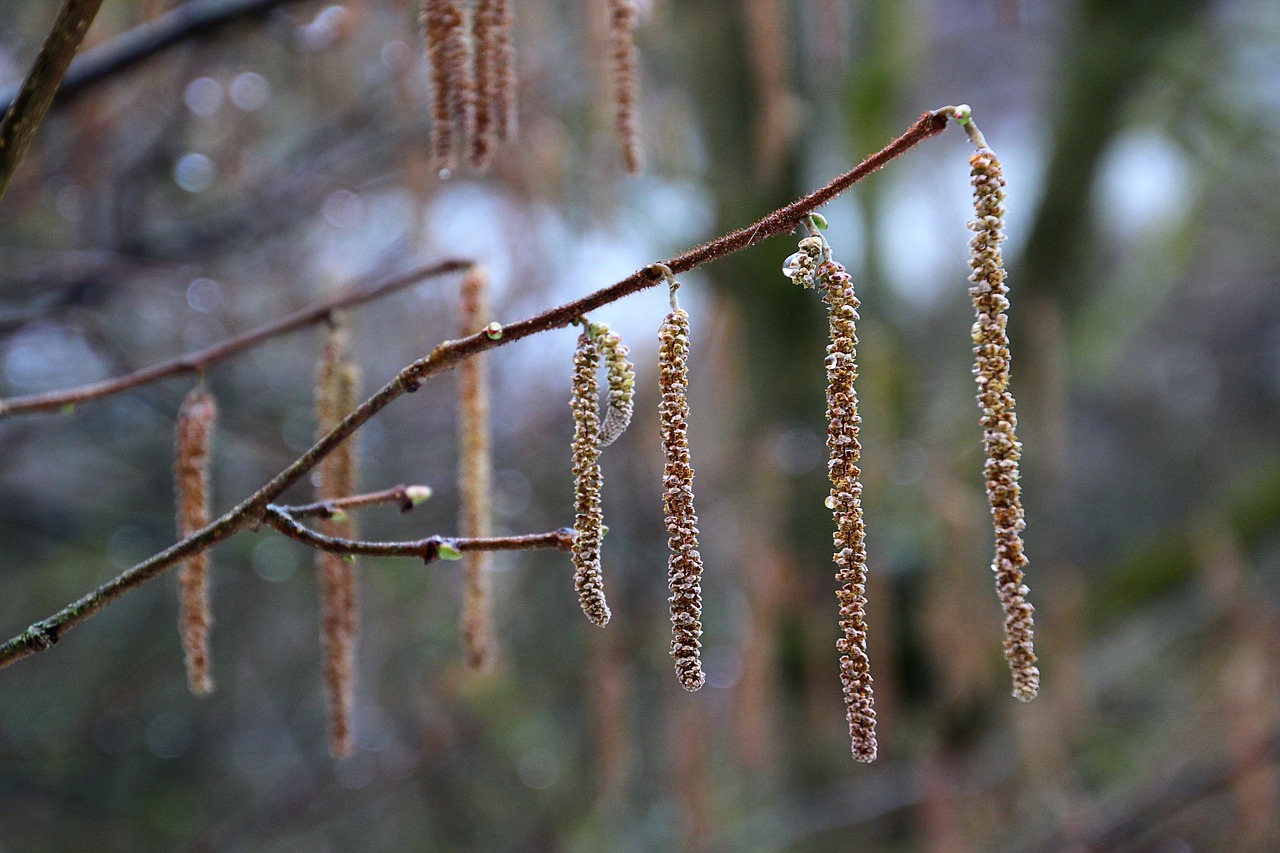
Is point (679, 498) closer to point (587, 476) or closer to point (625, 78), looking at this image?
point (587, 476)

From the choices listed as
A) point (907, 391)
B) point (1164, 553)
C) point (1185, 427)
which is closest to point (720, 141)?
point (907, 391)

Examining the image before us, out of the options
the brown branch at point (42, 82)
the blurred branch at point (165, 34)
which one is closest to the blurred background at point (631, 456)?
the blurred branch at point (165, 34)

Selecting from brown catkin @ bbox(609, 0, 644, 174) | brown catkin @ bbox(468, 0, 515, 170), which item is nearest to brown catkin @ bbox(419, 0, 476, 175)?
brown catkin @ bbox(468, 0, 515, 170)

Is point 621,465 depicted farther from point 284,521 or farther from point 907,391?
point 284,521

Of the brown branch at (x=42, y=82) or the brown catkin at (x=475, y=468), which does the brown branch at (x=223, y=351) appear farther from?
the brown branch at (x=42, y=82)

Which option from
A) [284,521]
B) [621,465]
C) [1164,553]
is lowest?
[284,521]

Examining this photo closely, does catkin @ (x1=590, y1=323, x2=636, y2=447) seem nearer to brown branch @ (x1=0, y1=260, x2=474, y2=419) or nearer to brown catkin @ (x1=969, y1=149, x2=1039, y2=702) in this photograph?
brown catkin @ (x1=969, y1=149, x2=1039, y2=702)

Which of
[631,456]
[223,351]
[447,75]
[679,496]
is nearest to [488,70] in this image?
[447,75]
